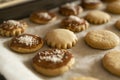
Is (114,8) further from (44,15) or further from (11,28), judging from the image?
(11,28)

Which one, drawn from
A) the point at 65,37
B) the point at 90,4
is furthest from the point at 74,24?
the point at 90,4

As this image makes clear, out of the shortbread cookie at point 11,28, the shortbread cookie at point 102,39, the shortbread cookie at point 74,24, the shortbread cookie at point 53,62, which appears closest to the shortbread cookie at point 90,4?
the shortbread cookie at point 74,24

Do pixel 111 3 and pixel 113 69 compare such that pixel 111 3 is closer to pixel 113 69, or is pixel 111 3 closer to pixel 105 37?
pixel 105 37

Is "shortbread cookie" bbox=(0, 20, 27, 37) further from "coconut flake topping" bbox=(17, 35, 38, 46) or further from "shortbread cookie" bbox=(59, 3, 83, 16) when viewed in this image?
"shortbread cookie" bbox=(59, 3, 83, 16)

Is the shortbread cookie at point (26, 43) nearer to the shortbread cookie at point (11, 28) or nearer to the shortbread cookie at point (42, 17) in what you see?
the shortbread cookie at point (11, 28)

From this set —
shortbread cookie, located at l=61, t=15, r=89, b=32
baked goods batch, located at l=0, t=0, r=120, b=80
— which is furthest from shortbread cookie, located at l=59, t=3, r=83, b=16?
shortbread cookie, located at l=61, t=15, r=89, b=32

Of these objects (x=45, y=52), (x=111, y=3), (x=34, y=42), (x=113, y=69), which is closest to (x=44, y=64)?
(x=45, y=52)
